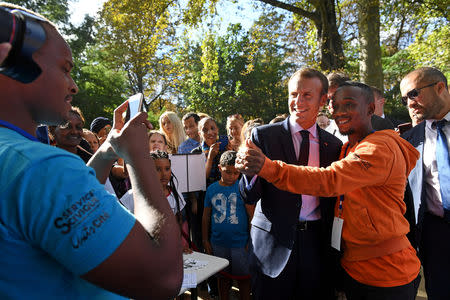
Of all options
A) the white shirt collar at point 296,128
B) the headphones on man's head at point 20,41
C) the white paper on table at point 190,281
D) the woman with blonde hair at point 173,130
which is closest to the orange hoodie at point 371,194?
the white shirt collar at point 296,128

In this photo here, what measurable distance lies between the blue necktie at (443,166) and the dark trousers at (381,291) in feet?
2.69

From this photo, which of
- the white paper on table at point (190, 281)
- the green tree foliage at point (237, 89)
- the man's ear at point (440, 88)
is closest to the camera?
the white paper on table at point (190, 281)

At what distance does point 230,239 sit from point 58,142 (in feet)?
7.64

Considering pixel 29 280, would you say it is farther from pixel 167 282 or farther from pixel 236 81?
pixel 236 81

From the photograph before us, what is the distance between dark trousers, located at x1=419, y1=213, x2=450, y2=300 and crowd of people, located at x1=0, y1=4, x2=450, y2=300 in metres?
0.01

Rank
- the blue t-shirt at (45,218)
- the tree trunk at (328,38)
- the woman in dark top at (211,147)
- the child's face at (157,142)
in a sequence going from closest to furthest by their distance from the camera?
the blue t-shirt at (45,218)
the child's face at (157,142)
the woman in dark top at (211,147)
the tree trunk at (328,38)

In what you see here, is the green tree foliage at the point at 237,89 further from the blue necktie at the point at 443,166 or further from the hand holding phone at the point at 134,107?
the hand holding phone at the point at 134,107

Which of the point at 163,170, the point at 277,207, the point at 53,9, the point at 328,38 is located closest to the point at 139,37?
the point at 53,9

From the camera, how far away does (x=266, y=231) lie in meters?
2.24

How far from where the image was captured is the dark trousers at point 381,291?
6.08 feet

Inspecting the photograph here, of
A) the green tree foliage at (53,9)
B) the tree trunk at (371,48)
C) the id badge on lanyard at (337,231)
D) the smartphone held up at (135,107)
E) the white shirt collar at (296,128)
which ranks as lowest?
the id badge on lanyard at (337,231)

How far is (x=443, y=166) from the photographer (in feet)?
8.12

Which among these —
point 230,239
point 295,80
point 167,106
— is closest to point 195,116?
point 230,239

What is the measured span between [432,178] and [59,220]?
3.02 meters
